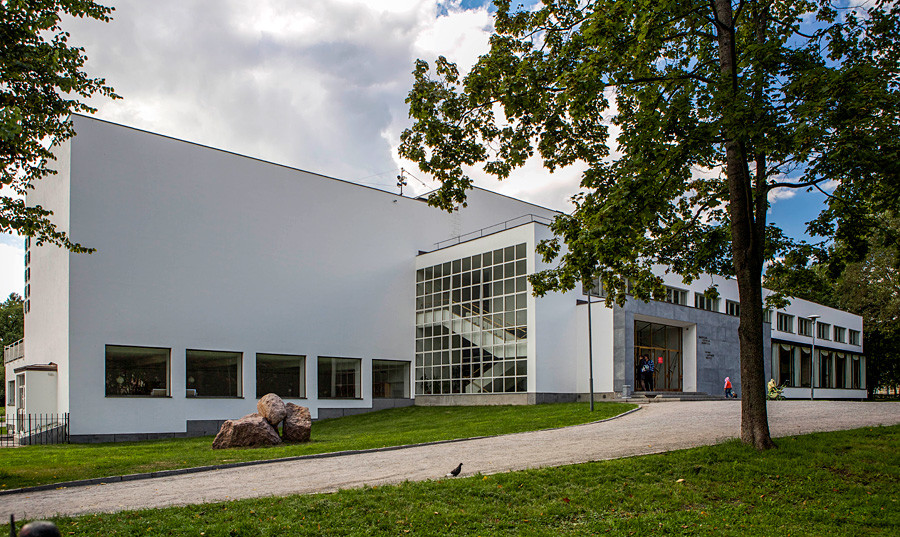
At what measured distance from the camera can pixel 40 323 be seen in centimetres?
3089

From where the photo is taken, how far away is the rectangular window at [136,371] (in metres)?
26.8

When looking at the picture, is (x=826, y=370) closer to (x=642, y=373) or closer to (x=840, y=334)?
(x=840, y=334)

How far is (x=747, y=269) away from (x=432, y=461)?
274 inches

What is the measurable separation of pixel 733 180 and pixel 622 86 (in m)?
2.79

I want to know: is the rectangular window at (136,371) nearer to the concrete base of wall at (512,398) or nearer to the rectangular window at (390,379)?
the rectangular window at (390,379)

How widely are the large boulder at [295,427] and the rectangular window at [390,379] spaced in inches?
606

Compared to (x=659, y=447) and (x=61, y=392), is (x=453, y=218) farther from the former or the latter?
(x=659, y=447)

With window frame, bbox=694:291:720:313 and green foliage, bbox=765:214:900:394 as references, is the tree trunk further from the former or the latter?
window frame, bbox=694:291:720:313

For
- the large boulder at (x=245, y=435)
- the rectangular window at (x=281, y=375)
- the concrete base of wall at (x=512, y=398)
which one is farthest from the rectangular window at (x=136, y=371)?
the concrete base of wall at (x=512, y=398)

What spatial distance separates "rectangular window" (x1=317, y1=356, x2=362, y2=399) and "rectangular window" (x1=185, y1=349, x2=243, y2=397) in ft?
13.7

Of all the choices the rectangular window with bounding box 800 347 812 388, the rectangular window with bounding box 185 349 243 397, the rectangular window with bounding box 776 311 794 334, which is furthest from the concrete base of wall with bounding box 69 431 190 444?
the rectangular window with bounding box 800 347 812 388

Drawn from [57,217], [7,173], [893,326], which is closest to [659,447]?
[7,173]

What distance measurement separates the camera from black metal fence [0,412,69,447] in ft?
81.8

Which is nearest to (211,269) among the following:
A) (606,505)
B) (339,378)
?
(339,378)
